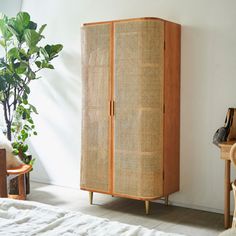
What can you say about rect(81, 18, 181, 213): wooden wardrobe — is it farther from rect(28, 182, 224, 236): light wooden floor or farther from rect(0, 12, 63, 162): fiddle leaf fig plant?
rect(0, 12, 63, 162): fiddle leaf fig plant

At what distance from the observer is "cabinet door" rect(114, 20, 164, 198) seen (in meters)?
3.79

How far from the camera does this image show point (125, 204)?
4242mm

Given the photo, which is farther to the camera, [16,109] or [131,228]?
[16,109]

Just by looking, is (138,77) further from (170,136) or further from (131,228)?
(131,228)

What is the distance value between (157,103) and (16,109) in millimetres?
1636

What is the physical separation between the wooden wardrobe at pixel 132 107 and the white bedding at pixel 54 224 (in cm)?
202

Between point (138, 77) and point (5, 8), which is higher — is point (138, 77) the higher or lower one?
the lower one

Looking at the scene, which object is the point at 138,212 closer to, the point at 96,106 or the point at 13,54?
the point at 96,106

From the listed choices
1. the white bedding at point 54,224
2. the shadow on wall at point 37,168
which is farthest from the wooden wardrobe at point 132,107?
the white bedding at point 54,224

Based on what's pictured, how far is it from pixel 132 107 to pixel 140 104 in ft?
0.28

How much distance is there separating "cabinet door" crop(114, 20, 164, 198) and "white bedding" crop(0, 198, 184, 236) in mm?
2008

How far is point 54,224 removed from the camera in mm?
1710

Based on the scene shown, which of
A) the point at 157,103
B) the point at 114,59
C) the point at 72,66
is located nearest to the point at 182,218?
the point at 157,103

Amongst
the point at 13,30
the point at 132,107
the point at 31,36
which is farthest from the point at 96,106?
the point at 13,30
